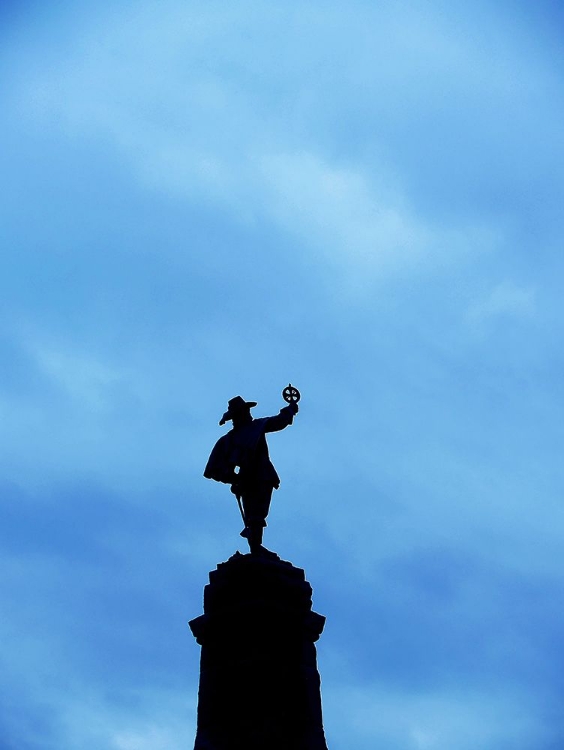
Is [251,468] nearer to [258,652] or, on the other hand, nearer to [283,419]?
[283,419]

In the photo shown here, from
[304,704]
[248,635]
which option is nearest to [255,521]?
[248,635]

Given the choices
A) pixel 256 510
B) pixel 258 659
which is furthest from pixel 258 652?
pixel 256 510

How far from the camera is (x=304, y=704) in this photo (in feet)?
38.6

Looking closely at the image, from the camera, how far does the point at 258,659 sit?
39.1 feet

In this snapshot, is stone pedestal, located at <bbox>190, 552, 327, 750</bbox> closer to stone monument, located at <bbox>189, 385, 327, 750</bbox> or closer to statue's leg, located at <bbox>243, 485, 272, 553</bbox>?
stone monument, located at <bbox>189, 385, 327, 750</bbox>

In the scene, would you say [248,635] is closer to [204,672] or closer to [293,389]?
[204,672]

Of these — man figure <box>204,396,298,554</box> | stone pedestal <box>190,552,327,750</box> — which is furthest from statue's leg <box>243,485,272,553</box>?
stone pedestal <box>190,552,327,750</box>

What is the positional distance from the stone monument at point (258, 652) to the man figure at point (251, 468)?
0.8 inches

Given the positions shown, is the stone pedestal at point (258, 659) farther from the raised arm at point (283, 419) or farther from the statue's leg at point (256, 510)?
the raised arm at point (283, 419)

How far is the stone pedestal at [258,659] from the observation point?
11586 millimetres

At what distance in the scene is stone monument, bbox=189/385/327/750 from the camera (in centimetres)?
1160

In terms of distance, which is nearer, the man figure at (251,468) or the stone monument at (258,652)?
the stone monument at (258,652)

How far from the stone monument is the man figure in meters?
0.02

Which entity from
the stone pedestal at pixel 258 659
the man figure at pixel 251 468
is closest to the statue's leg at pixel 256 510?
the man figure at pixel 251 468
